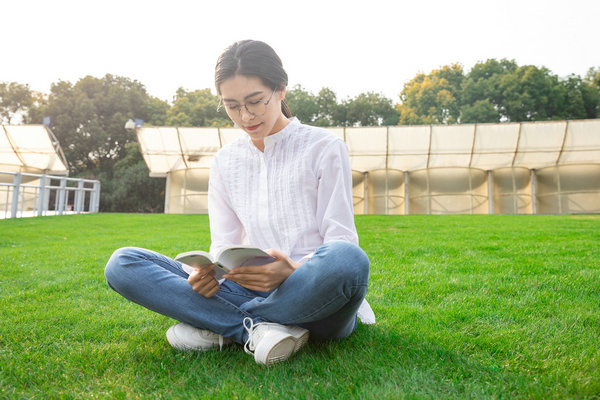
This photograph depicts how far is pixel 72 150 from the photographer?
93.8 feet

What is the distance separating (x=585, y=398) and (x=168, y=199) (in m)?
19.2

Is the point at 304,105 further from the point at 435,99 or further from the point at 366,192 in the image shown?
the point at 366,192

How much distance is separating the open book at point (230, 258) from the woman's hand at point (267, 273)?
27 millimetres

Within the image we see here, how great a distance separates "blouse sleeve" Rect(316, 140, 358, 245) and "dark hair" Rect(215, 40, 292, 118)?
0.45 metres

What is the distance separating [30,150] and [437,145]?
17.0 meters

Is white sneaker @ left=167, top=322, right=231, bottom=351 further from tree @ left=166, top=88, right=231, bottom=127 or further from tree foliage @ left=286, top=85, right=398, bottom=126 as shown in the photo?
tree foliage @ left=286, top=85, right=398, bottom=126

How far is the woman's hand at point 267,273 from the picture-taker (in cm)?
176

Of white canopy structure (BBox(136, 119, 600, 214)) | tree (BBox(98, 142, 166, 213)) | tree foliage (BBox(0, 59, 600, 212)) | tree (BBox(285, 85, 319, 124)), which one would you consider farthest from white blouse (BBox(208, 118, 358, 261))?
tree (BBox(285, 85, 319, 124))

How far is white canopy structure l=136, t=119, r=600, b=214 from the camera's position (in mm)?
17516

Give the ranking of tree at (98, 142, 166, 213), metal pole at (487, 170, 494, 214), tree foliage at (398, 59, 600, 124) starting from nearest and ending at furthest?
metal pole at (487, 170, 494, 214) → tree at (98, 142, 166, 213) → tree foliage at (398, 59, 600, 124)

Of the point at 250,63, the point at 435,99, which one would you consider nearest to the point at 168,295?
the point at 250,63

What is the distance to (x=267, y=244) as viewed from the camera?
7.08 ft

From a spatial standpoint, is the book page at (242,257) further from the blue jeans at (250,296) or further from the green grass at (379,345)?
the green grass at (379,345)

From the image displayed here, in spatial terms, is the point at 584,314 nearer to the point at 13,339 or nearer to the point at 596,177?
the point at 13,339
